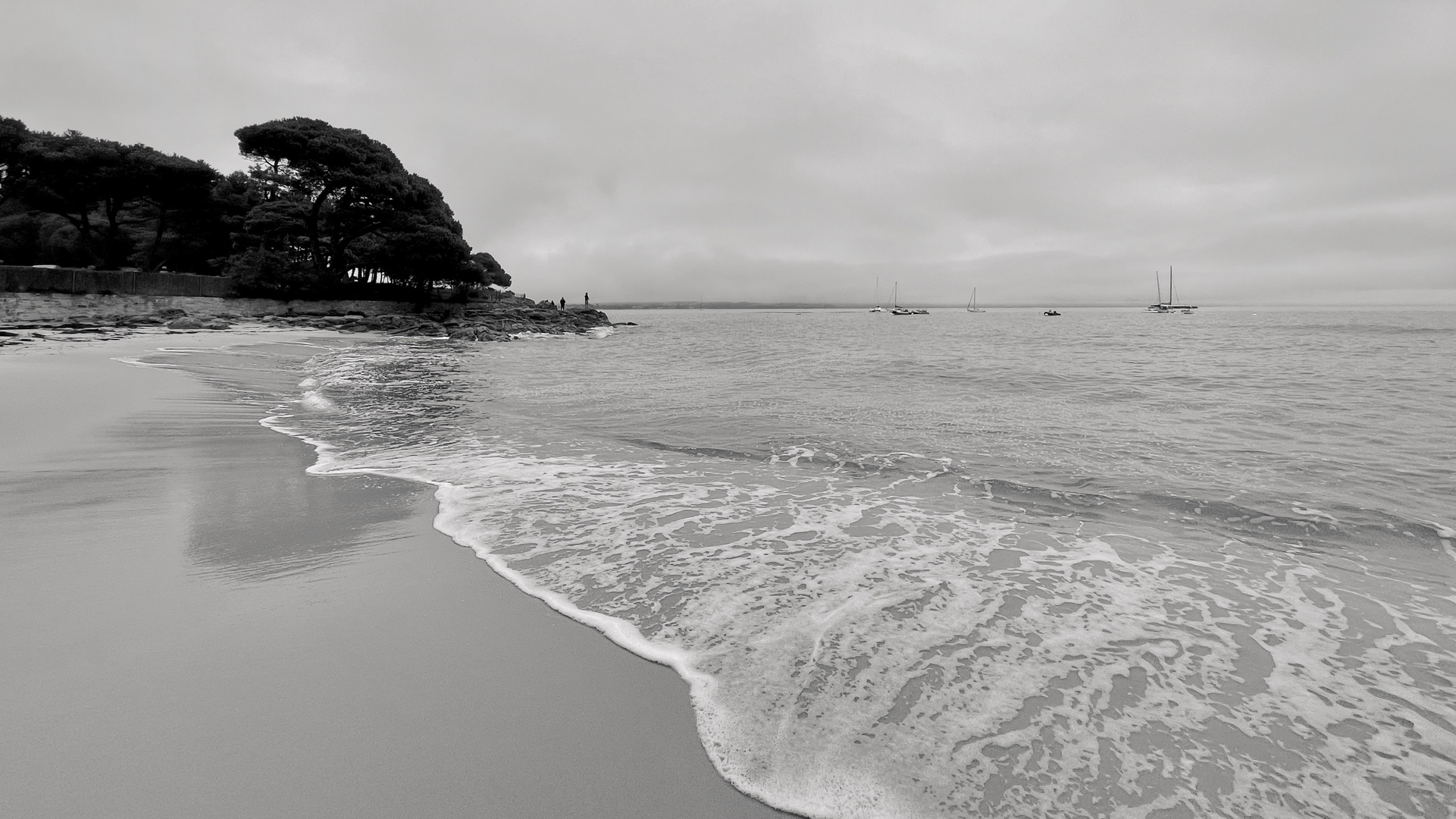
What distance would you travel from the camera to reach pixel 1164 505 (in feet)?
16.9

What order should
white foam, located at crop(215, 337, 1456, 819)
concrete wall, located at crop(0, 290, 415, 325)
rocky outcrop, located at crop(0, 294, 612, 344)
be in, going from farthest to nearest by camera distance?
concrete wall, located at crop(0, 290, 415, 325)
rocky outcrop, located at crop(0, 294, 612, 344)
white foam, located at crop(215, 337, 1456, 819)

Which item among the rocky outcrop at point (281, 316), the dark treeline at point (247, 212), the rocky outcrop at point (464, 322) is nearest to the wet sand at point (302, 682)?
the rocky outcrop at point (281, 316)

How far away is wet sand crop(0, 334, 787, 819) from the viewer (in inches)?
71.2

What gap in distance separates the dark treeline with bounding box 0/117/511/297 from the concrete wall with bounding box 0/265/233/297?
2.63 meters

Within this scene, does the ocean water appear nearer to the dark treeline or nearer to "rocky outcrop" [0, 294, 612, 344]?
"rocky outcrop" [0, 294, 612, 344]

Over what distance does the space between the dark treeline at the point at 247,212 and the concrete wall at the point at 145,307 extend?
1277mm

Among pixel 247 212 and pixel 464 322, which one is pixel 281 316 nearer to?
pixel 464 322

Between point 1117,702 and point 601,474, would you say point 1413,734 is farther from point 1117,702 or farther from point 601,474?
point 601,474

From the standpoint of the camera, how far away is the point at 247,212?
42.2 metres

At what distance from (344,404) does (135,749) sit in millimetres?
9172

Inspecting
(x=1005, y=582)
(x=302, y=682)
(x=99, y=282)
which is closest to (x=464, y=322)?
(x=99, y=282)

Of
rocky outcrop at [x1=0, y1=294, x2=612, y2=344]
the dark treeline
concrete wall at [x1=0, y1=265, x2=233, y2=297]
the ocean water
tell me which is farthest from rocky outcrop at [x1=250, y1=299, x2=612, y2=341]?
the ocean water

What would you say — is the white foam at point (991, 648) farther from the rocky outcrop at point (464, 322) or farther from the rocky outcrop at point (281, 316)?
the rocky outcrop at point (464, 322)

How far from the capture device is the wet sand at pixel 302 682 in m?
1.81
